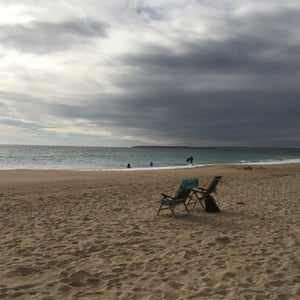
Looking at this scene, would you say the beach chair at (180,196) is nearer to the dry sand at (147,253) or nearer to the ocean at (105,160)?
the dry sand at (147,253)

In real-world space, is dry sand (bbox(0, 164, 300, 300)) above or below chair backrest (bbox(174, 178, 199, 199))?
below

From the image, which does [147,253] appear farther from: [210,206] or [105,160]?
[105,160]

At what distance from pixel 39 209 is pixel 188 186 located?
12.7 feet

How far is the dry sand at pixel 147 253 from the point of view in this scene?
155 inches

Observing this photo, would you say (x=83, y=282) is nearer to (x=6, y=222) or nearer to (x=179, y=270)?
(x=179, y=270)

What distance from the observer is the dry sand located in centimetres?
394

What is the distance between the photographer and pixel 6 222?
284 inches

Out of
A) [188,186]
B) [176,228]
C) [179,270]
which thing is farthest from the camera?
[188,186]

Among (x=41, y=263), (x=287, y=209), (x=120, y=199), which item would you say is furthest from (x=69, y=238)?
(x=287, y=209)

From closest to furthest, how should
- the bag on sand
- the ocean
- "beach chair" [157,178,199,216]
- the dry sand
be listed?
the dry sand < "beach chair" [157,178,199,216] < the bag on sand < the ocean

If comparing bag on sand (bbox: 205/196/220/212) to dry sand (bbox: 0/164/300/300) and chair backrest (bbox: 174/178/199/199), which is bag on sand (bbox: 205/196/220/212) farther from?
chair backrest (bbox: 174/178/199/199)

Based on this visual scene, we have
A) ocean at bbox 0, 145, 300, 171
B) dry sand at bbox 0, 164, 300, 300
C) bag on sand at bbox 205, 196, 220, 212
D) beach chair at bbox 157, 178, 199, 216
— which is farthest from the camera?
ocean at bbox 0, 145, 300, 171

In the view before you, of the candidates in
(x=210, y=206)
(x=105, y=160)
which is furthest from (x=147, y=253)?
(x=105, y=160)

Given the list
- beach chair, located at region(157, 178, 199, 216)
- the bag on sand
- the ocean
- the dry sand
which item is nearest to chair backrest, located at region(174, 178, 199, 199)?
beach chair, located at region(157, 178, 199, 216)
